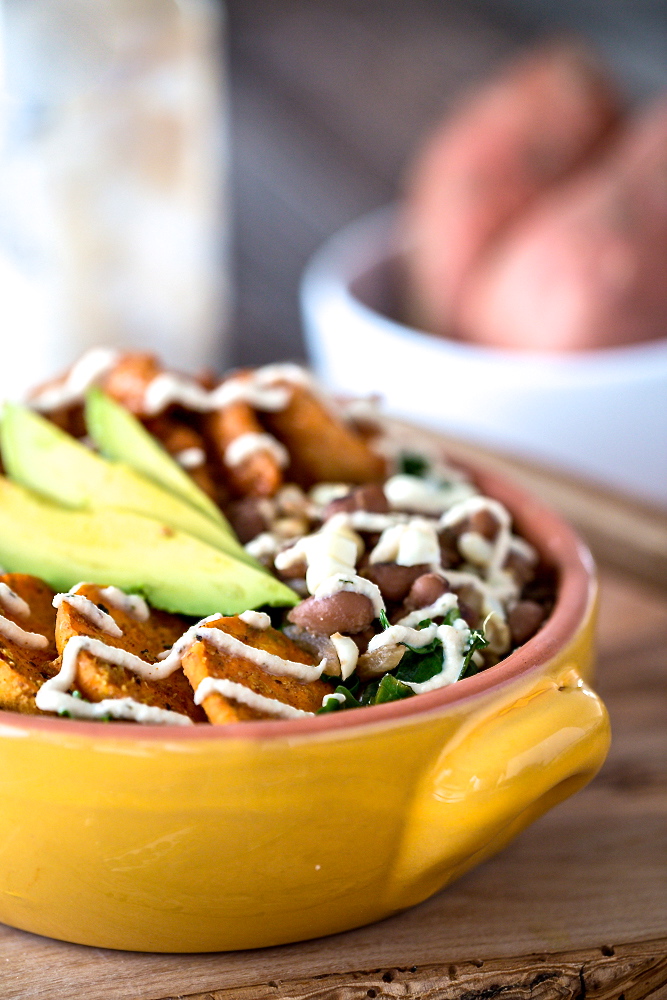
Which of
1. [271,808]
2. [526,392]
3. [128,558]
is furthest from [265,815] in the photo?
[526,392]

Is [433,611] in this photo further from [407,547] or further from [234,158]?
[234,158]

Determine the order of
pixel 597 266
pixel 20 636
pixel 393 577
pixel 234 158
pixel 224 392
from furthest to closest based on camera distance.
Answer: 1. pixel 234 158
2. pixel 597 266
3. pixel 224 392
4. pixel 393 577
5. pixel 20 636

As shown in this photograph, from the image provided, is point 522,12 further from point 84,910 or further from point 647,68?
point 84,910

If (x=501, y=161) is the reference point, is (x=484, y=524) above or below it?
below

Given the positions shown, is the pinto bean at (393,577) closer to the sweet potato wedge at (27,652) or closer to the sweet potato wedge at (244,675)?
the sweet potato wedge at (244,675)

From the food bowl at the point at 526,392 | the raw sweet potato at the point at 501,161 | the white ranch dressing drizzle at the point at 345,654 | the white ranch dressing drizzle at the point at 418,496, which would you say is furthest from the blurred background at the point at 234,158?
the white ranch dressing drizzle at the point at 345,654

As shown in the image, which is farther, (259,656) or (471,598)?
(471,598)
